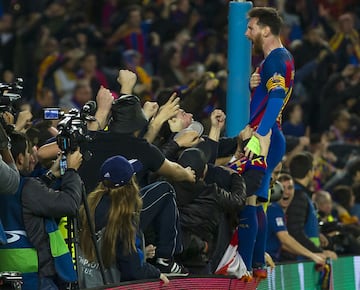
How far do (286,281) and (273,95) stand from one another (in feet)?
5.55

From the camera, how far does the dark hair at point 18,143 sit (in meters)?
9.04

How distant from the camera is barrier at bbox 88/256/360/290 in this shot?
31.3ft

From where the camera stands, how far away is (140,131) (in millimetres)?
10680

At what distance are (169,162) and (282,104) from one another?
106cm

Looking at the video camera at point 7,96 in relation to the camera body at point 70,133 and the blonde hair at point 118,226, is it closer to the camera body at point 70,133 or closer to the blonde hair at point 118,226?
the camera body at point 70,133

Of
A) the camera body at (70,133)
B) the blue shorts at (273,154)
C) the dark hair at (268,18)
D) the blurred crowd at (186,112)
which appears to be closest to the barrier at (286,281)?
the blurred crowd at (186,112)

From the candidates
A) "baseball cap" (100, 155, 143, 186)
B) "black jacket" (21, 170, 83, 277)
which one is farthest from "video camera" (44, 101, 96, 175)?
"baseball cap" (100, 155, 143, 186)

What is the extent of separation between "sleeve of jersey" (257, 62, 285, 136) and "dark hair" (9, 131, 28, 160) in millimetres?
2095

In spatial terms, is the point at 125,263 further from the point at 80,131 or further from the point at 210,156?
the point at 210,156

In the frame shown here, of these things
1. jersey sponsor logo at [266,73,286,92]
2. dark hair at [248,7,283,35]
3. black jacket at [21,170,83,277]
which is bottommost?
black jacket at [21,170,83,277]

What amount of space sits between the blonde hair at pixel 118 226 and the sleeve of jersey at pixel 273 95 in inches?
57.7

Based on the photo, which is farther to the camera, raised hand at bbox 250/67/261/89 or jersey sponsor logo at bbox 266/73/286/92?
raised hand at bbox 250/67/261/89

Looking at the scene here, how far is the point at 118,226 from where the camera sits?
30.6 ft

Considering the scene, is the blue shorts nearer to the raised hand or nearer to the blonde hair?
the raised hand
